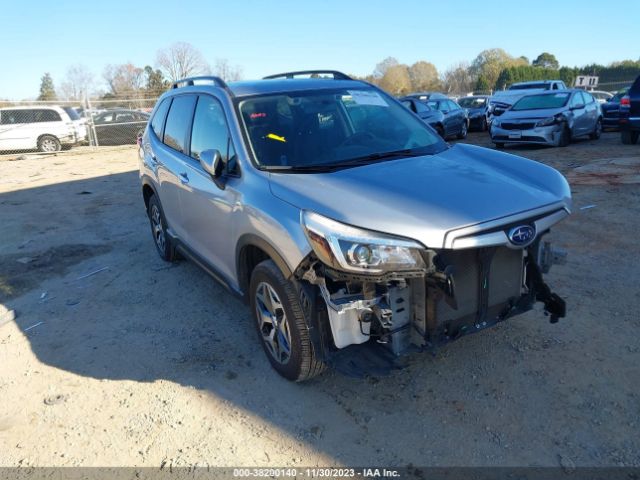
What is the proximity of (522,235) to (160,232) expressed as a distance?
4166 mm

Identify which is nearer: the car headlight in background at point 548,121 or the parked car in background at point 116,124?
the car headlight in background at point 548,121

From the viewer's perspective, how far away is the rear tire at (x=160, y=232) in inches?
212

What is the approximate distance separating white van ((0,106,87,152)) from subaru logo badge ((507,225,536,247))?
19095mm

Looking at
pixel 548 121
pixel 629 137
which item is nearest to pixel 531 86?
pixel 629 137

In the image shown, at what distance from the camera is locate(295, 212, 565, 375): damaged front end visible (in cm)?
255

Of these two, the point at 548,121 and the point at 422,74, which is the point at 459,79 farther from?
the point at 548,121

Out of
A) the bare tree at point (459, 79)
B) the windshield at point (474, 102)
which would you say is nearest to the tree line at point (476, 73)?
the bare tree at point (459, 79)

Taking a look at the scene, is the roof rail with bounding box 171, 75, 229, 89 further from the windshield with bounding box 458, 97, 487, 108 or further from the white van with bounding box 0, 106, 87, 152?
the windshield with bounding box 458, 97, 487, 108

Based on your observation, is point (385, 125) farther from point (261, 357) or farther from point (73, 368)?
point (73, 368)

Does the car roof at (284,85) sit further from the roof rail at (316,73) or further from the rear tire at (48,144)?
the rear tire at (48,144)

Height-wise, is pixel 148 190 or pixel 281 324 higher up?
pixel 148 190

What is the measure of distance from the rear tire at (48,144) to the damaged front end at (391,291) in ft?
61.6

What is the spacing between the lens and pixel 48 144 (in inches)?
728

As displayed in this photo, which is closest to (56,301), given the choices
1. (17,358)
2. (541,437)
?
(17,358)
